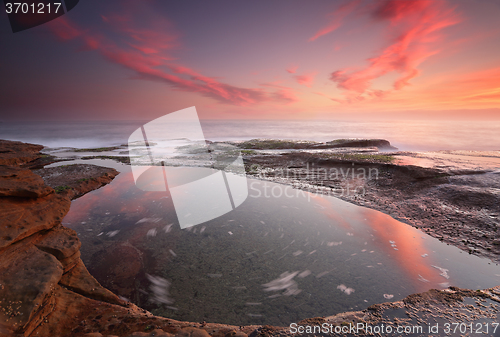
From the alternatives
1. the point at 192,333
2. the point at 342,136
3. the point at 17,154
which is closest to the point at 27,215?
the point at 192,333

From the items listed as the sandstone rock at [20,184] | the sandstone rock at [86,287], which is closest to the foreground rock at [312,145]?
the sandstone rock at [20,184]

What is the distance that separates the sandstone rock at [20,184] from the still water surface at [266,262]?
2.32m

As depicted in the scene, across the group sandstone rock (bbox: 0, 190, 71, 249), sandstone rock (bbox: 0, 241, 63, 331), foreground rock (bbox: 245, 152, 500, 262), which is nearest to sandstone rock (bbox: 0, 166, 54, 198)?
sandstone rock (bbox: 0, 190, 71, 249)

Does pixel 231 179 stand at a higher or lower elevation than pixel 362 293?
higher

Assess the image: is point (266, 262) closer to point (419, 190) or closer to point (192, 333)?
point (192, 333)

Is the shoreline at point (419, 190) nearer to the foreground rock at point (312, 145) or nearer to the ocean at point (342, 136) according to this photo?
the foreground rock at point (312, 145)

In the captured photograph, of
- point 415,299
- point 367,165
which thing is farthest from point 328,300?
point 367,165

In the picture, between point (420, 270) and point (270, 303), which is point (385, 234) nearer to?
point (420, 270)

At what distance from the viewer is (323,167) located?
16047 millimetres

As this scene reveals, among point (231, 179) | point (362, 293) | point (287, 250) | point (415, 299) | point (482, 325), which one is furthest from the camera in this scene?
point (231, 179)

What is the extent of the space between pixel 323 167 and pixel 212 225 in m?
11.1

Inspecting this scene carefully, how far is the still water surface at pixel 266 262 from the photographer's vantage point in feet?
14.9

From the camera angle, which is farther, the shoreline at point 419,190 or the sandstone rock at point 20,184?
the shoreline at point 419,190

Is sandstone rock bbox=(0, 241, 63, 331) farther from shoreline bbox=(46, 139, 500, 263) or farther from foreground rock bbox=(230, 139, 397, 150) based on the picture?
foreground rock bbox=(230, 139, 397, 150)
